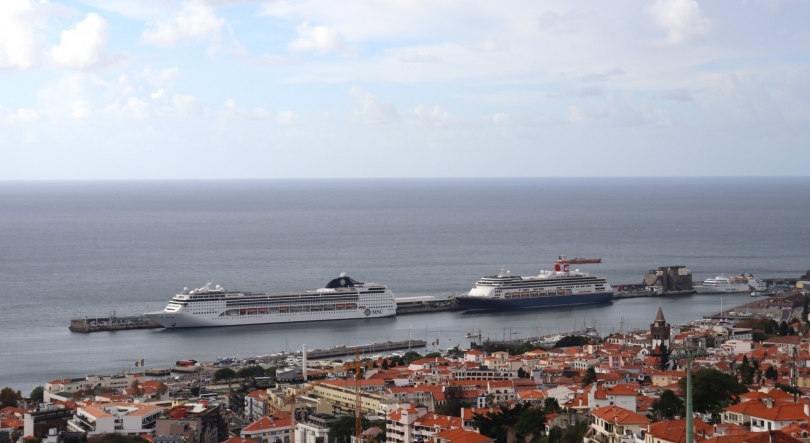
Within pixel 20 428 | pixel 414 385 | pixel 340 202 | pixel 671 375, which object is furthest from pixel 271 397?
pixel 340 202

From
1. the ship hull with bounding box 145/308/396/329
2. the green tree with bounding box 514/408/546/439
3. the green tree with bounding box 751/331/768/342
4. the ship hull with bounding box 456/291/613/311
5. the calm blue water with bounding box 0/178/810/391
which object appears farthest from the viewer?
the ship hull with bounding box 456/291/613/311

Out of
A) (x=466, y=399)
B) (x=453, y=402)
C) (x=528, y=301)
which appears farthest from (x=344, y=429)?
(x=528, y=301)

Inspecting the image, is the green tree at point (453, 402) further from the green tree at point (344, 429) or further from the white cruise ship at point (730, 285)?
the white cruise ship at point (730, 285)

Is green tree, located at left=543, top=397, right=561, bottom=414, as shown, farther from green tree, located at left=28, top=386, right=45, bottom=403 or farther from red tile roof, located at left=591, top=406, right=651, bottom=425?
green tree, located at left=28, top=386, right=45, bottom=403

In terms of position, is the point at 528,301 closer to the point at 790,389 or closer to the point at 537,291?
the point at 537,291

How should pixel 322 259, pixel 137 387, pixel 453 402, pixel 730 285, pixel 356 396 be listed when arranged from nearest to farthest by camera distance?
pixel 453 402, pixel 356 396, pixel 137 387, pixel 730 285, pixel 322 259

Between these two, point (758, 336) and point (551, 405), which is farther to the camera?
point (758, 336)

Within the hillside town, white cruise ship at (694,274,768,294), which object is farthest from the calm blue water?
the hillside town

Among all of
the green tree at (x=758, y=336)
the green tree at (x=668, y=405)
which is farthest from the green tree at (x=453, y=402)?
the green tree at (x=758, y=336)
